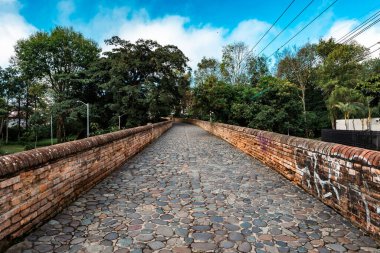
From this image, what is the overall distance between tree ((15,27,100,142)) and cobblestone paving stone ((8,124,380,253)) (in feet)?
97.3

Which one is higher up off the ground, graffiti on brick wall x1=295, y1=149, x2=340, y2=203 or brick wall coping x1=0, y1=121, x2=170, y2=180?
brick wall coping x1=0, y1=121, x2=170, y2=180

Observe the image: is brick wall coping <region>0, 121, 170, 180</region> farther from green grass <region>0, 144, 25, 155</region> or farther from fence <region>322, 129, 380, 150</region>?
green grass <region>0, 144, 25, 155</region>

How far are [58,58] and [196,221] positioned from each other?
1448 inches

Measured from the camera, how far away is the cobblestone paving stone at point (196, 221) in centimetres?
310

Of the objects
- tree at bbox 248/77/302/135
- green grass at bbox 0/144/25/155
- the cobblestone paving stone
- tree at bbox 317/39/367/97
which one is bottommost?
green grass at bbox 0/144/25/155

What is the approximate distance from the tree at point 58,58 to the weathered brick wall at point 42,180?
28820 millimetres

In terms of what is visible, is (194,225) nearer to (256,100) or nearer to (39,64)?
(256,100)

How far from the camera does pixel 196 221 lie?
3775 millimetres

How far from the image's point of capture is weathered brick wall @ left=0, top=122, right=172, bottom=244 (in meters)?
3.06

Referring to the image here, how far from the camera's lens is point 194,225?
364cm

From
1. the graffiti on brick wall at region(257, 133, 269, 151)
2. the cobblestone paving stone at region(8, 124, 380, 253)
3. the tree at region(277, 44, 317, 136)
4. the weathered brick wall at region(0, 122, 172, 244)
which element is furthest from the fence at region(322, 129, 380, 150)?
the tree at region(277, 44, 317, 136)

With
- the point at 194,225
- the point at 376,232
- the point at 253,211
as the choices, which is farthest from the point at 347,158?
the point at 194,225

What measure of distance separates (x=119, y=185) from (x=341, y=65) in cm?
3594

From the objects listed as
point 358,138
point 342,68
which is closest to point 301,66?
point 342,68
